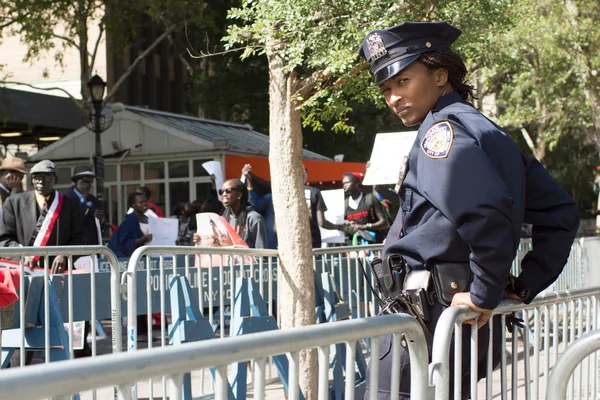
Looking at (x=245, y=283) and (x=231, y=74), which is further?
(x=231, y=74)

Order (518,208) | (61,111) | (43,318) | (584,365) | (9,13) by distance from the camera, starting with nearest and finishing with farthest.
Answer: (518,208), (584,365), (43,318), (9,13), (61,111)

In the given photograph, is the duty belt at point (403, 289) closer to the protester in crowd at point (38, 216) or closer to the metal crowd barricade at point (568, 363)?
the metal crowd barricade at point (568, 363)

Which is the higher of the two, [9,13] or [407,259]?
[9,13]

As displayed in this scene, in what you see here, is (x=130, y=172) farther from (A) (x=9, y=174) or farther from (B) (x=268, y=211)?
(B) (x=268, y=211)

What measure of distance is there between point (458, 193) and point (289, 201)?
3.18m

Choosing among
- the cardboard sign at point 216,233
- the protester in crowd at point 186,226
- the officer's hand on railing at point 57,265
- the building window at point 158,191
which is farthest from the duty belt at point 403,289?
the building window at point 158,191

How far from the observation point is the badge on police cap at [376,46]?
10.6 ft

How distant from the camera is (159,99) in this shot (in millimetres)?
39281

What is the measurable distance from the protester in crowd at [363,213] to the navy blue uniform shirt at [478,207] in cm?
801

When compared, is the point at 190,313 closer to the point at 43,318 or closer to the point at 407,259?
the point at 43,318

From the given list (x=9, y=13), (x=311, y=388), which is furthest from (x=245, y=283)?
(x=9, y=13)

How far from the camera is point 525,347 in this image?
12.6 feet

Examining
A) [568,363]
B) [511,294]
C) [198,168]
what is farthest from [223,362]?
[198,168]

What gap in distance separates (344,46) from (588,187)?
4132 cm
